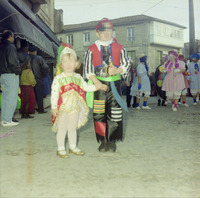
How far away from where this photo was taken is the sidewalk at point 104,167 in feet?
8.60

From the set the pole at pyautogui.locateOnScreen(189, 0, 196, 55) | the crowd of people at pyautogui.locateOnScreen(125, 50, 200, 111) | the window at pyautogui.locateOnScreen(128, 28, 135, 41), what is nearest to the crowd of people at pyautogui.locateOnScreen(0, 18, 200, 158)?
the crowd of people at pyautogui.locateOnScreen(125, 50, 200, 111)

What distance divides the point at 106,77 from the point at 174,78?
5950mm

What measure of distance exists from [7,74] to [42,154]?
3103mm

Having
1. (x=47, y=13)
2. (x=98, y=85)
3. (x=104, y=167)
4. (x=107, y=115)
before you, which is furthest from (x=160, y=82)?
(x=47, y=13)

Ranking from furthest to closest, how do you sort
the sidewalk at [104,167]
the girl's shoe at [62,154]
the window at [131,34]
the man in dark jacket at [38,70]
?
the window at [131,34], the man in dark jacket at [38,70], the girl's shoe at [62,154], the sidewalk at [104,167]

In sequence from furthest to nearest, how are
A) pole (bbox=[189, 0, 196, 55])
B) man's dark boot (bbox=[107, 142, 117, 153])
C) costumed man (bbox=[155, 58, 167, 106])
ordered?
pole (bbox=[189, 0, 196, 55])
costumed man (bbox=[155, 58, 167, 106])
man's dark boot (bbox=[107, 142, 117, 153])

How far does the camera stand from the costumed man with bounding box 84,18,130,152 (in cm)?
406

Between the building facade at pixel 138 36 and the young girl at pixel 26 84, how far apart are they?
111 feet

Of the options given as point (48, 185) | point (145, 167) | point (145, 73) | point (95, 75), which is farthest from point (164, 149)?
point (145, 73)

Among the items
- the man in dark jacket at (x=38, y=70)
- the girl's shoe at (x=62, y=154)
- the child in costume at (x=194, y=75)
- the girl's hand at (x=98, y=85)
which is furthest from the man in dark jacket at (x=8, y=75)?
the child in costume at (x=194, y=75)

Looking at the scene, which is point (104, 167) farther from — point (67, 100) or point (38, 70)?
point (38, 70)

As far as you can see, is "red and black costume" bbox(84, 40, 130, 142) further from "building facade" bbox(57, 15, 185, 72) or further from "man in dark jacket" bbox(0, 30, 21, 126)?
"building facade" bbox(57, 15, 185, 72)

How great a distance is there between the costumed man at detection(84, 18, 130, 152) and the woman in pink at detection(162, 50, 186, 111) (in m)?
5.65

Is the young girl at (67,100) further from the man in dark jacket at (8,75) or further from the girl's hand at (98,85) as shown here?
the man in dark jacket at (8,75)
